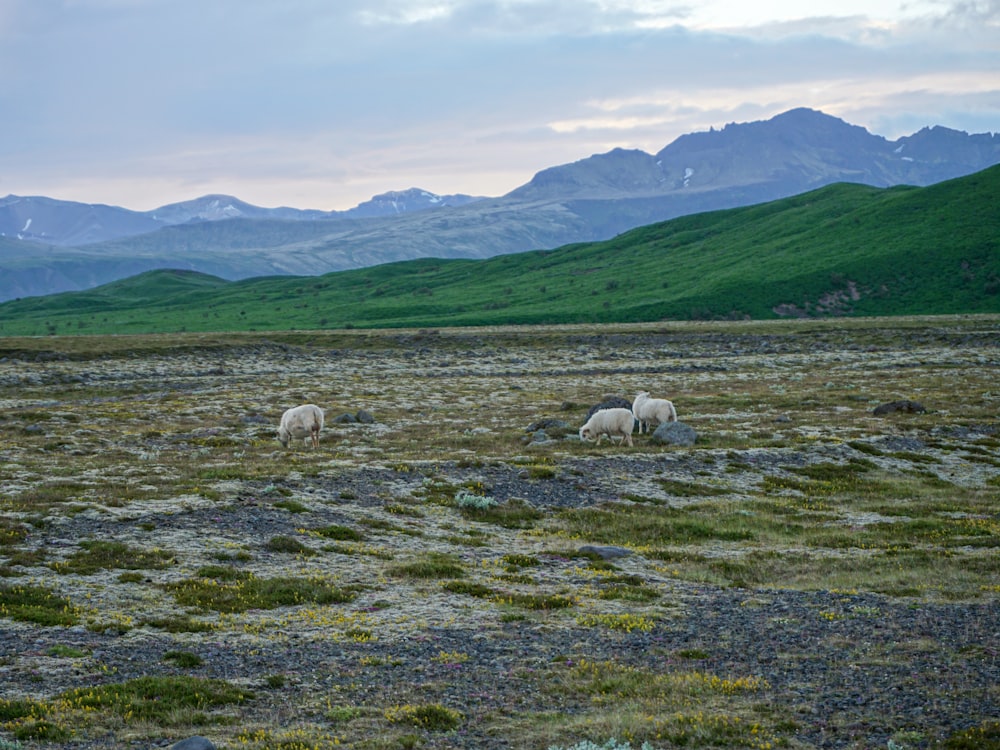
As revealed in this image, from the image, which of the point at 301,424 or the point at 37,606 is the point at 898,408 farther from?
the point at 37,606

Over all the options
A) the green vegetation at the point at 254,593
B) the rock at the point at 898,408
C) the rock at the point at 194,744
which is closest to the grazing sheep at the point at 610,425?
the rock at the point at 898,408

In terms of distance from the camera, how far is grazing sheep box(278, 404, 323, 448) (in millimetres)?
42750

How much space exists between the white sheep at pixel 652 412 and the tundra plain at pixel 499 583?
14.5 feet

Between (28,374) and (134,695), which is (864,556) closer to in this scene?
(134,695)

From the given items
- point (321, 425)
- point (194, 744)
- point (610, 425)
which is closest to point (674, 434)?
point (610, 425)

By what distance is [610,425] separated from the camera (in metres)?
43.7

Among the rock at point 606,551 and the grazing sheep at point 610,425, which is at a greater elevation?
the grazing sheep at point 610,425

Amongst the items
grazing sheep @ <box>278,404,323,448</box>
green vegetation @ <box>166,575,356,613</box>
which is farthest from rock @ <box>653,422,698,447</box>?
green vegetation @ <box>166,575,356,613</box>

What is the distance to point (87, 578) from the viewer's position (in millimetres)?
20562

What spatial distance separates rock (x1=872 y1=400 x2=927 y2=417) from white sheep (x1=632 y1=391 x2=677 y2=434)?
1611 centimetres

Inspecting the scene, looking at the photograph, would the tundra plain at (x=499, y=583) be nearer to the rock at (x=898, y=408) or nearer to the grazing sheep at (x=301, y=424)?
the grazing sheep at (x=301, y=424)

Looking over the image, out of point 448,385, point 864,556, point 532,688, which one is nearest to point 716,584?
point 864,556

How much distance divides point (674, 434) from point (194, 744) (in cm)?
3427

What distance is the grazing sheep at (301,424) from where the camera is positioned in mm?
42750
